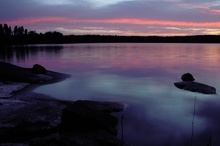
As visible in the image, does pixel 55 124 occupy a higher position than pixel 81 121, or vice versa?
pixel 81 121

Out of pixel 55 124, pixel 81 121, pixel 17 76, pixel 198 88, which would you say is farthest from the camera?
pixel 17 76

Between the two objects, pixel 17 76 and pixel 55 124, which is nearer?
pixel 55 124

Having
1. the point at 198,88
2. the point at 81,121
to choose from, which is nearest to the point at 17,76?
the point at 81,121

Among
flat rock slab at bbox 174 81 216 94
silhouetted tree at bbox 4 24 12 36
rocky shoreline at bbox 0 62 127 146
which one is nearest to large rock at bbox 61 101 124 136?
rocky shoreline at bbox 0 62 127 146

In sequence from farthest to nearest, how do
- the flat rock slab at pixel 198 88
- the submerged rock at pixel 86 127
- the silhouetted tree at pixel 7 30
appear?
the silhouetted tree at pixel 7 30 < the flat rock slab at pixel 198 88 < the submerged rock at pixel 86 127

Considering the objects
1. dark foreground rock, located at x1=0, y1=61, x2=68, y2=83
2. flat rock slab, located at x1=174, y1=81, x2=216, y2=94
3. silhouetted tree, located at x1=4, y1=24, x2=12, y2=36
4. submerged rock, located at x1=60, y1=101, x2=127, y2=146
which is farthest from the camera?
silhouetted tree, located at x1=4, y1=24, x2=12, y2=36

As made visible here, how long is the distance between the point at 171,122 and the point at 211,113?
350 cm

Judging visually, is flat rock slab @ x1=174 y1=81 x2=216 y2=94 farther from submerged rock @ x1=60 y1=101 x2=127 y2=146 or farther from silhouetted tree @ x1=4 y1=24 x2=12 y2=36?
silhouetted tree @ x1=4 y1=24 x2=12 y2=36

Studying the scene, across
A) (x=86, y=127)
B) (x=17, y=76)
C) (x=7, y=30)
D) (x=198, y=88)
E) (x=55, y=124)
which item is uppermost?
(x=7, y=30)

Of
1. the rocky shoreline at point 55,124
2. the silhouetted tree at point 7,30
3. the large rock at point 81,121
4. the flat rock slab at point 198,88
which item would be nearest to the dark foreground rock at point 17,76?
the rocky shoreline at point 55,124

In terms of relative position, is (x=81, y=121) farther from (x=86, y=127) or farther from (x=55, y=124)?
(x=55, y=124)

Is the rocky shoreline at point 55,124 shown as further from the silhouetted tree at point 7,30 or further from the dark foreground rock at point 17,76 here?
the silhouetted tree at point 7,30

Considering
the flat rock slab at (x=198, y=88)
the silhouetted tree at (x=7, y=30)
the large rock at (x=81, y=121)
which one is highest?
the silhouetted tree at (x=7, y=30)

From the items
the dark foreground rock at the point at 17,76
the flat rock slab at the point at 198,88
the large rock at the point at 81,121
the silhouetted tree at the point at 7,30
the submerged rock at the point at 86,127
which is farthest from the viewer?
the silhouetted tree at the point at 7,30
